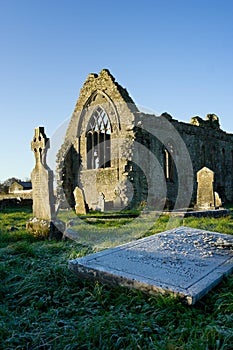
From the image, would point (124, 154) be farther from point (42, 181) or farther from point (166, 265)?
point (166, 265)

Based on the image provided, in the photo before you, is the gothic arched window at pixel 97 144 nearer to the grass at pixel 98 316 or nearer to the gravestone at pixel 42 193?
the gravestone at pixel 42 193

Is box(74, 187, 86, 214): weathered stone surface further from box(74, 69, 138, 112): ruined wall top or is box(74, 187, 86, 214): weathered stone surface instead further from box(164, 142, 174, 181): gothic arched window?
box(164, 142, 174, 181): gothic arched window

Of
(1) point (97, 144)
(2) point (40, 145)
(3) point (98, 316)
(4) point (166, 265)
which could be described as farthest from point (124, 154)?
(3) point (98, 316)

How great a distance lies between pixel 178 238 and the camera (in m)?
4.86

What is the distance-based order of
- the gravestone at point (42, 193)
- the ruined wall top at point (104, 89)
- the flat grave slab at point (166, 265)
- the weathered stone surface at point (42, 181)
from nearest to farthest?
the flat grave slab at point (166, 265) → the gravestone at point (42, 193) → the weathered stone surface at point (42, 181) → the ruined wall top at point (104, 89)

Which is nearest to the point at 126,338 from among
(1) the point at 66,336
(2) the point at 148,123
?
(1) the point at 66,336

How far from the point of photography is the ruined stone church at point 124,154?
50.3 ft

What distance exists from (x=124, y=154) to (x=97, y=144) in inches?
121

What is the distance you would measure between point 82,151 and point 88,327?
15.7m

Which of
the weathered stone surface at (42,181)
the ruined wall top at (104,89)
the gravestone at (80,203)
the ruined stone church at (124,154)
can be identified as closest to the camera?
the weathered stone surface at (42,181)

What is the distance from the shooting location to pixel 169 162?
58.7 feet

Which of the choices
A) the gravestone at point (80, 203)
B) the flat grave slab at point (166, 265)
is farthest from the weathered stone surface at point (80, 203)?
the flat grave slab at point (166, 265)

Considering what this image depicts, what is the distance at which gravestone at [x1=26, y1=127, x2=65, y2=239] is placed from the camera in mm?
7095

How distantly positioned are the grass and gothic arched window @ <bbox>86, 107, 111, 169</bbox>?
13.7 meters
